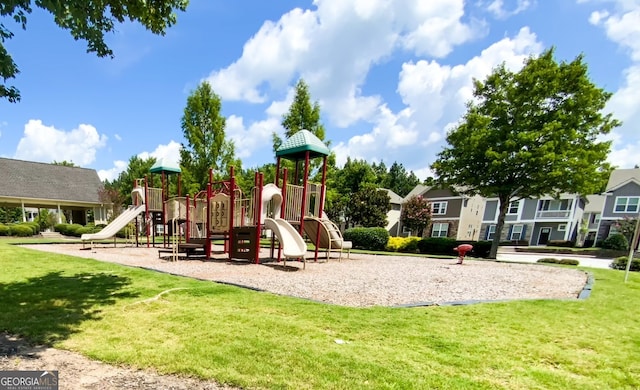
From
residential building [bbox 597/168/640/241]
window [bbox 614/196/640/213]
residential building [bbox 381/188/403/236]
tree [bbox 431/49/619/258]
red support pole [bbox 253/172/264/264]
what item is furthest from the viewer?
residential building [bbox 381/188/403/236]

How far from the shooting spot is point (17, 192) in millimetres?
23812

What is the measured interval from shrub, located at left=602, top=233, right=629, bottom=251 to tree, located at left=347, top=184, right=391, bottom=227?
1947 centimetres

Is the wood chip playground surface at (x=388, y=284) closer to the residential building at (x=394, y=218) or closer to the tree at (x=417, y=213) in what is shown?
the tree at (x=417, y=213)

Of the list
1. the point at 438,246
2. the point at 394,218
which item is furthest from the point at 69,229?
the point at 394,218

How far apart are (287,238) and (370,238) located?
1326 cm

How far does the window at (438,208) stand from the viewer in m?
36.2

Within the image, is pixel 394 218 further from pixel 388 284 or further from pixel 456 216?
pixel 388 284

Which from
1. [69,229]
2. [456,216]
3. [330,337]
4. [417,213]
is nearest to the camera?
[330,337]

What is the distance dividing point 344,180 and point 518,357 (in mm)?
36683

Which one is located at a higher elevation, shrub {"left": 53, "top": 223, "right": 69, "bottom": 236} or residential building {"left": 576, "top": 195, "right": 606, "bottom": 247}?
residential building {"left": 576, "top": 195, "right": 606, "bottom": 247}

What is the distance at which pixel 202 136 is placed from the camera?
1939cm

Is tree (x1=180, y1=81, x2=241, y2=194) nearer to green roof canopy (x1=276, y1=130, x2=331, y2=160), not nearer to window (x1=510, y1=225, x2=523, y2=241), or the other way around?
A: green roof canopy (x1=276, y1=130, x2=331, y2=160)

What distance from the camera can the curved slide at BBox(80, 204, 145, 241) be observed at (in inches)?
514

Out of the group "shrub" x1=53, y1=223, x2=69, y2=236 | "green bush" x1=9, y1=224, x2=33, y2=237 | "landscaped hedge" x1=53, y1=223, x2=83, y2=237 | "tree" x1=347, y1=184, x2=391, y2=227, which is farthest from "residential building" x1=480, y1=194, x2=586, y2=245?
"green bush" x1=9, y1=224, x2=33, y2=237
